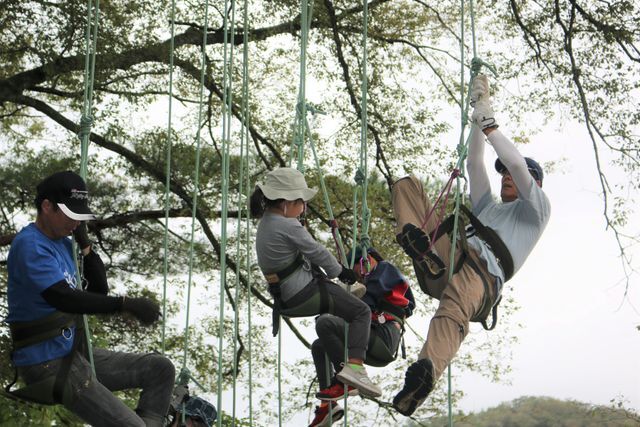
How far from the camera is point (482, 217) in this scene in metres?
4.08

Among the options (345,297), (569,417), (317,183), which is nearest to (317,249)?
(345,297)

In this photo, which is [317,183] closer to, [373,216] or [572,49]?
[373,216]

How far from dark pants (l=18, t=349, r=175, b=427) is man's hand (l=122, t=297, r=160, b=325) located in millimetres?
274

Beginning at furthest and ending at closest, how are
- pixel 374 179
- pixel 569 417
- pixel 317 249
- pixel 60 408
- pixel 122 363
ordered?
pixel 569 417 < pixel 374 179 < pixel 60 408 < pixel 317 249 < pixel 122 363

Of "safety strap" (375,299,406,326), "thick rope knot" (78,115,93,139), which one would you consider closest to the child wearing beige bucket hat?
"safety strap" (375,299,406,326)

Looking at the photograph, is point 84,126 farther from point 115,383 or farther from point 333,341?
point 333,341

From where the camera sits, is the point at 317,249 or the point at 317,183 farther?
the point at 317,183

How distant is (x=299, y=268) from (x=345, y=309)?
0.77 ft

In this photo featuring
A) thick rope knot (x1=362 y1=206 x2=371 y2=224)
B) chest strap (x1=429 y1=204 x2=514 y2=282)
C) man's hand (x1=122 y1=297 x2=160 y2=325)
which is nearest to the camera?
man's hand (x1=122 y1=297 x2=160 y2=325)

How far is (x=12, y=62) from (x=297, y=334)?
369 cm

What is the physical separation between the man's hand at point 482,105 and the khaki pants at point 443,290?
336mm

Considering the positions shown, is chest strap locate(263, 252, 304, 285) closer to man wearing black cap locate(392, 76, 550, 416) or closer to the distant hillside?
man wearing black cap locate(392, 76, 550, 416)

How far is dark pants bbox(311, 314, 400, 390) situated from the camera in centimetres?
411

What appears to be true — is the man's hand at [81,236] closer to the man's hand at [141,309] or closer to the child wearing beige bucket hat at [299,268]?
the man's hand at [141,309]
